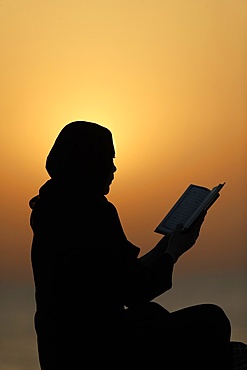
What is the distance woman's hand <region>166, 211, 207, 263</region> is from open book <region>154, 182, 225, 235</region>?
2cm

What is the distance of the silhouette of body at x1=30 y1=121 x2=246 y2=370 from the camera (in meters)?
2.12

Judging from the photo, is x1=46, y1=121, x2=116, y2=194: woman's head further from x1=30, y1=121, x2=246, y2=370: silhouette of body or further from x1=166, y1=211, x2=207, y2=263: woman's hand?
x1=166, y1=211, x2=207, y2=263: woman's hand

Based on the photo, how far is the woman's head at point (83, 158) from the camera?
89.0 inches

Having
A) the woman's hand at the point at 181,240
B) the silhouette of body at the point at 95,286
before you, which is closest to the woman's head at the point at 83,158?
the silhouette of body at the point at 95,286

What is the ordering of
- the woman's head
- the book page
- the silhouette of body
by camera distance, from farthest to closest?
the book page
the woman's head
the silhouette of body

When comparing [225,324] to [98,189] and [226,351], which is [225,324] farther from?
[98,189]

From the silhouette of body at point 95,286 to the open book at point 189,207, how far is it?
0.45 feet

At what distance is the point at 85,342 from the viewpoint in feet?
7.01

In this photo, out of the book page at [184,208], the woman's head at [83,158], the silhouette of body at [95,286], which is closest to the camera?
the silhouette of body at [95,286]

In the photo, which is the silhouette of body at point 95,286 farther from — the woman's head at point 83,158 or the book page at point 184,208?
the book page at point 184,208

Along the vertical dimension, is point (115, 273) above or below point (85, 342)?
above

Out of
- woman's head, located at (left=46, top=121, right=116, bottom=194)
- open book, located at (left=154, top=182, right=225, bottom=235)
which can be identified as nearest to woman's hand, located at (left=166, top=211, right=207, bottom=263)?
open book, located at (left=154, top=182, right=225, bottom=235)

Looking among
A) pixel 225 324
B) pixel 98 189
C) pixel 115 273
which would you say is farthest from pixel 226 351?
pixel 98 189

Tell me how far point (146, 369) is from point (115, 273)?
30cm
